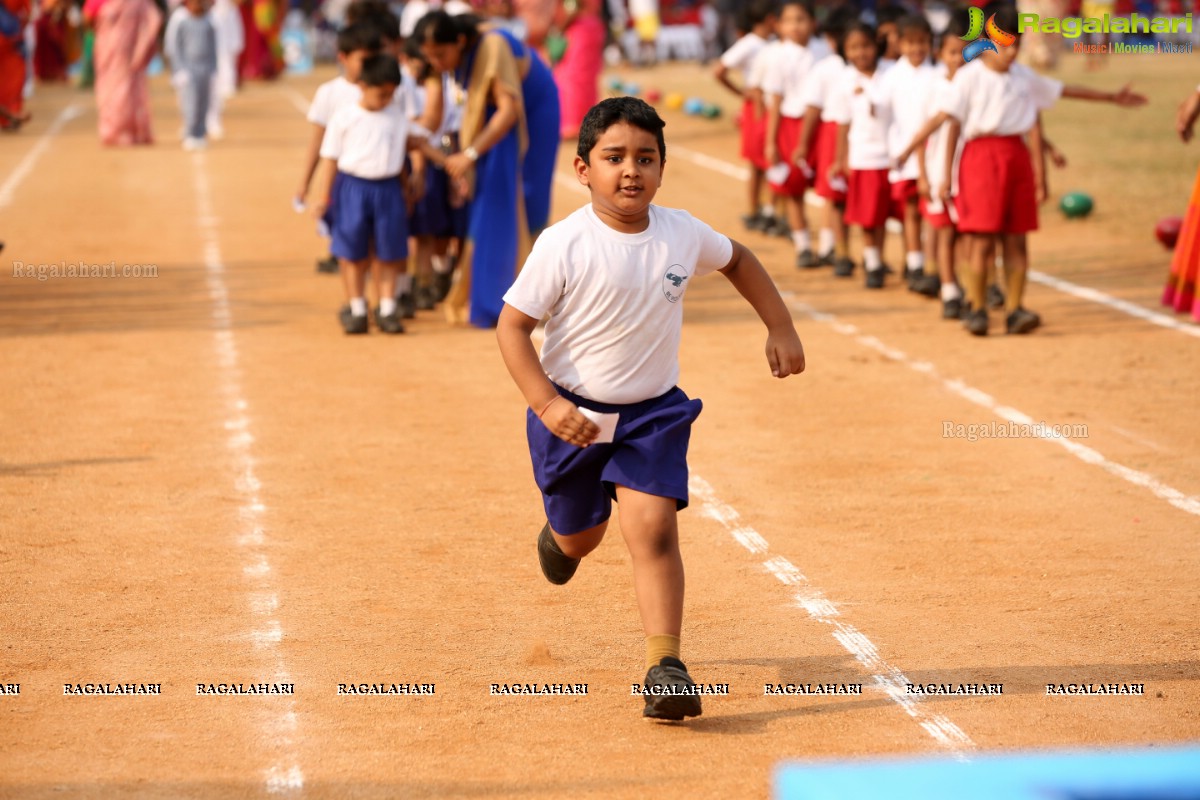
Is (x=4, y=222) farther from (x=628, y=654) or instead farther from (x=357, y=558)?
(x=628, y=654)

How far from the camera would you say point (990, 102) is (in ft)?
35.5

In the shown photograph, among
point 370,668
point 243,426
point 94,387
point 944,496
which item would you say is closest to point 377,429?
point 243,426

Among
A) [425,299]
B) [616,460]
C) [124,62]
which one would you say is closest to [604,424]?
[616,460]

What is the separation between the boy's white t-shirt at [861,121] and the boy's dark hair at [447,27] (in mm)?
3222

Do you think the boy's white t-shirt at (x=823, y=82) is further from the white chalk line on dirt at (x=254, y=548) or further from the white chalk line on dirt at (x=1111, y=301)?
the white chalk line on dirt at (x=254, y=548)

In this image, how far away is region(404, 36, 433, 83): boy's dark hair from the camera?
40.5 feet

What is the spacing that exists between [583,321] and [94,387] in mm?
5772

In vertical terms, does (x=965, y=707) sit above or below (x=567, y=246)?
below

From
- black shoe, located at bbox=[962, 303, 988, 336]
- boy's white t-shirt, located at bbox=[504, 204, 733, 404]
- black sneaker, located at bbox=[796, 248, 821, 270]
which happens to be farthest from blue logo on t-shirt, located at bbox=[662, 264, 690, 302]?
black sneaker, located at bbox=[796, 248, 821, 270]

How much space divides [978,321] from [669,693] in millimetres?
7000

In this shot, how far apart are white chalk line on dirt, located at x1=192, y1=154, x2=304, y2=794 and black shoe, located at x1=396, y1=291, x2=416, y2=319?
46.7 inches

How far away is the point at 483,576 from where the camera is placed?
653 cm

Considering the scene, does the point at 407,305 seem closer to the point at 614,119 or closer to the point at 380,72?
the point at 380,72

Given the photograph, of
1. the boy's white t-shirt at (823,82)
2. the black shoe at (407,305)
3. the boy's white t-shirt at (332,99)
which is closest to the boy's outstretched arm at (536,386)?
the boy's white t-shirt at (332,99)
